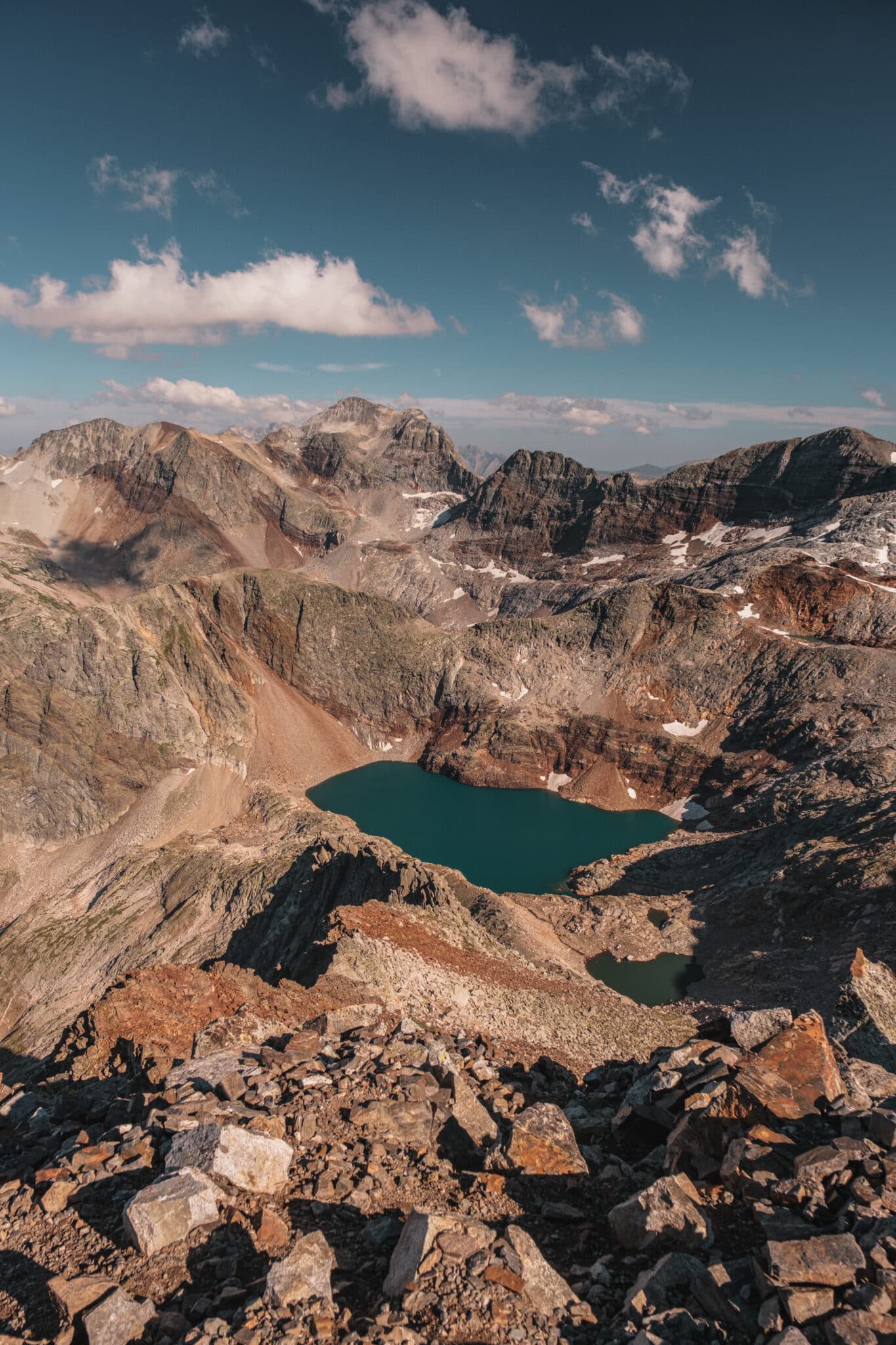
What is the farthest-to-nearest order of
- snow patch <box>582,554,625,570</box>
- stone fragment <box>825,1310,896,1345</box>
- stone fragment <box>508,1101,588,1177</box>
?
snow patch <box>582,554,625,570</box> → stone fragment <box>508,1101,588,1177</box> → stone fragment <box>825,1310,896,1345</box>

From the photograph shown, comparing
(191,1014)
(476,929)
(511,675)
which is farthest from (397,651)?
(191,1014)

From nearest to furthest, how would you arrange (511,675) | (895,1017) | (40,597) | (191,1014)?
(191,1014), (895,1017), (40,597), (511,675)

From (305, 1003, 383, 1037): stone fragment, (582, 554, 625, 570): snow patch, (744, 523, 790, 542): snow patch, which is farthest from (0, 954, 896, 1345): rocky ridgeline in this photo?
(582, 554, 625, 570): snow patch

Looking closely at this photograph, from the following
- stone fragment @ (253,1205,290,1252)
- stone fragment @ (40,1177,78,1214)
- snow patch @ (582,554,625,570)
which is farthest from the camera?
snow patch @ (582,554,625,570)

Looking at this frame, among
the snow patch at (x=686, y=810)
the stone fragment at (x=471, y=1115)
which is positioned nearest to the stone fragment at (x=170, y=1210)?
the stone fragment at (x=471, y=1115)

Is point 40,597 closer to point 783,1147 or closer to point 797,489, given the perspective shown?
point 783,1147

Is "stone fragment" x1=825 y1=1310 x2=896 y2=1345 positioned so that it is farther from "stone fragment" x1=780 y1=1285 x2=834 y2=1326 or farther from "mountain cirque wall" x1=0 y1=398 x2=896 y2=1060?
"mountain cirque wall" x1=0 y1=398 x2=896 y2=1060

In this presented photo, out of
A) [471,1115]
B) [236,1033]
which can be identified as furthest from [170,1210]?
[236,1033]
